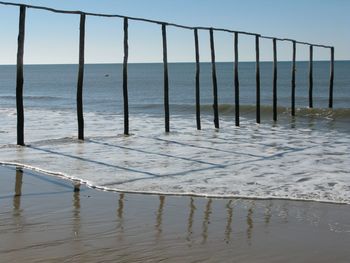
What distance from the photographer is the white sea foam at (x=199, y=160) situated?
25.8 feet

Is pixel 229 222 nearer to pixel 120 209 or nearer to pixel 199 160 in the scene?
pixel 120 209

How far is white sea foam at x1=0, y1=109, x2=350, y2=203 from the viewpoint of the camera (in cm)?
786

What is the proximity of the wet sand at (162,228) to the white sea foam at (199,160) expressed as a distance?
0.67m

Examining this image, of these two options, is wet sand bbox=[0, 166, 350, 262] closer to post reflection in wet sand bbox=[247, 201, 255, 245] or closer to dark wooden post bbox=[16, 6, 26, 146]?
post reflection in wet sand bbox=[247, 201, 255, 245]

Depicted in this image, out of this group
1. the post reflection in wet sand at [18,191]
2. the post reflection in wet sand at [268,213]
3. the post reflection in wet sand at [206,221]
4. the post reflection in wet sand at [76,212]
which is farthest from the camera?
the post reflection in wet sand at [18,191]

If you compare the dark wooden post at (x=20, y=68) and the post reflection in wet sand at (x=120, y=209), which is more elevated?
the dark wooden post at (x=20, y=68)

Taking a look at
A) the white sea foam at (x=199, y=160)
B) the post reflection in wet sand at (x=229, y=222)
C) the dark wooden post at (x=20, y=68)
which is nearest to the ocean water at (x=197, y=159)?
the white sea foam at (x=199, y=160)

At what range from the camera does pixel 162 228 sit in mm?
5641

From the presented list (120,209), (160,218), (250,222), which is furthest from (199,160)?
(250,222)

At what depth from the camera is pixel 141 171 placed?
929cm

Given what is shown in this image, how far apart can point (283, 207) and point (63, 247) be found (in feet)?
9.41

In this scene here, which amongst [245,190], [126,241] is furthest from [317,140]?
[126,241]

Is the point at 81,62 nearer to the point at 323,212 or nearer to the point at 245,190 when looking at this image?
the point at 245,190

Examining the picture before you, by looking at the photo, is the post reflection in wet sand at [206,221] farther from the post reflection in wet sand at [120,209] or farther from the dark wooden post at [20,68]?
the dark wooden post at [20,68]
